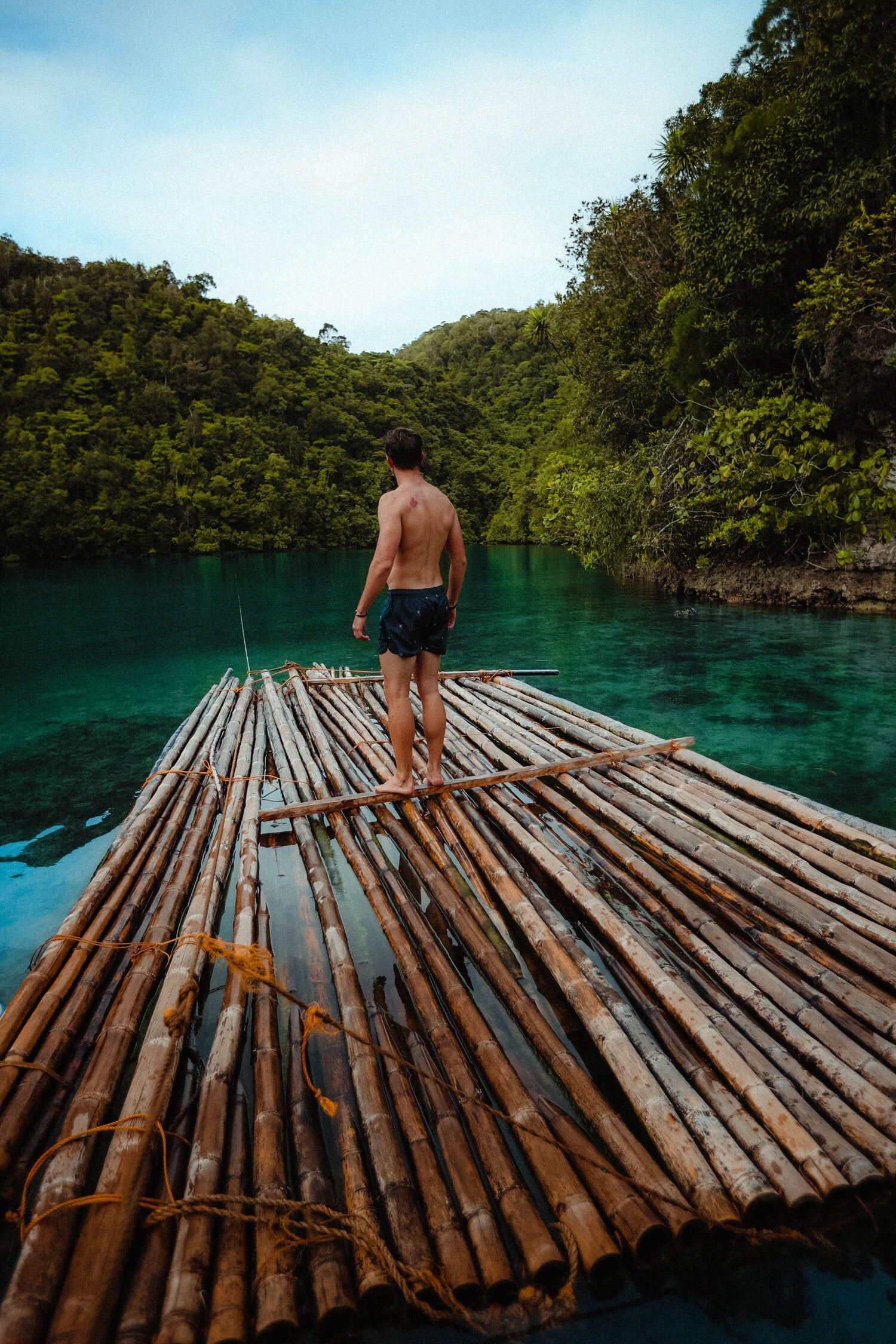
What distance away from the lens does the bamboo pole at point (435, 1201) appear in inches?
54.7

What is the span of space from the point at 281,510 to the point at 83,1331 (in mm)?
48886

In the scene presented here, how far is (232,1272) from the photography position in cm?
134

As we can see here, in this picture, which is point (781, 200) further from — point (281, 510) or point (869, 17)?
point (281, 510)

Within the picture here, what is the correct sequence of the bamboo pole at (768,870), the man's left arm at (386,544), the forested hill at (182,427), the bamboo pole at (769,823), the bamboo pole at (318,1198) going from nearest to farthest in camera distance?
the bamboo pole at (318,1198)
the bamboo pole at (768,870)
the bamboo pole at (769,823)
the man's left arm at (386,544)
the forested hill at (182,427)

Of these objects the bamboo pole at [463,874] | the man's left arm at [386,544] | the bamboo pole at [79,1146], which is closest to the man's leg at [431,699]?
the bamboo pole at [463,874]

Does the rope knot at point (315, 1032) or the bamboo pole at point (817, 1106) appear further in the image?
the rope knot at point (315, 1032)

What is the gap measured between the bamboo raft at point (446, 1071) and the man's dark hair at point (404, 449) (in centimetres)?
189

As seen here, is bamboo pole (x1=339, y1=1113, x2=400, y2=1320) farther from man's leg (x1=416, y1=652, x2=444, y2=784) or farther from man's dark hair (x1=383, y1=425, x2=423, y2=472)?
man's dark hair (x1=383, y1=425, x2=423, y2=472)

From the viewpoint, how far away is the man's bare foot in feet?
12.0

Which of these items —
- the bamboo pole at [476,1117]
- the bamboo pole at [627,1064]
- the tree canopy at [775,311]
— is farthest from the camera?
the tree canopy at [775,311]

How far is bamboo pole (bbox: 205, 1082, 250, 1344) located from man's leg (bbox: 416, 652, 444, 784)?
7.20ft

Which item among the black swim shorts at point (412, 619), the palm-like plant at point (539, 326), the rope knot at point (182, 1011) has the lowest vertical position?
the rope knot at point (182, 1011)

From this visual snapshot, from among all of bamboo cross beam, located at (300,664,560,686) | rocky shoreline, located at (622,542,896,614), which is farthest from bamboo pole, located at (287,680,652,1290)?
rocky shoreline, located at (622,542,896,614)

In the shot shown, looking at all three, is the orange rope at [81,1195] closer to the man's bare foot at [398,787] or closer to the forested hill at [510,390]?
the man's bare foot at [398,787]
